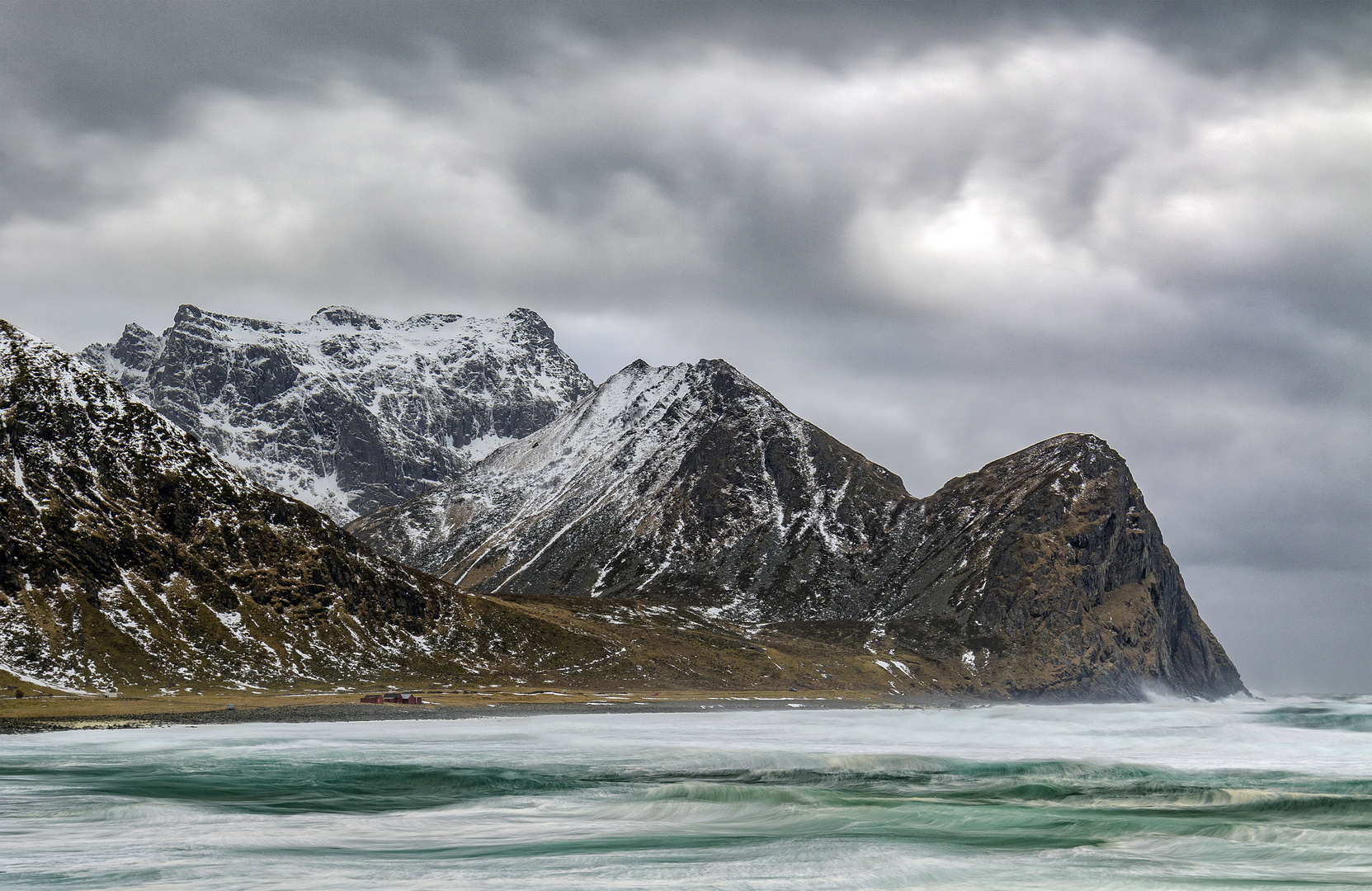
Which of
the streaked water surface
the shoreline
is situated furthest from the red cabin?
the streaked water surface

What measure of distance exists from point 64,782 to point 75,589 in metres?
146

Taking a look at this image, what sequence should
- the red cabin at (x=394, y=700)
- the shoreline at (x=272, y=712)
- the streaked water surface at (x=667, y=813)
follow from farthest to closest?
the red cabin at (x=394, y=700) < the shoreline at (x=272, y=712) < the streaked water surface at (x=667, y=813)

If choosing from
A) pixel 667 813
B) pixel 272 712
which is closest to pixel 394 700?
pixel 272 712

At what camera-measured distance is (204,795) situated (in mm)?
62594

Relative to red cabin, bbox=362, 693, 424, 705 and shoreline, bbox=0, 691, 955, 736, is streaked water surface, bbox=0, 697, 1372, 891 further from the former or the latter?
red cabin, bbox=362, 693, 424, 705

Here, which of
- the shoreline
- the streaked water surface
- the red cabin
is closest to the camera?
the streaked water surface

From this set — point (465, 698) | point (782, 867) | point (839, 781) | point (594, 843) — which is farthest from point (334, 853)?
point (465, 698)

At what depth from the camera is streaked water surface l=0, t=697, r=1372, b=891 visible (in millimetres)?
39750

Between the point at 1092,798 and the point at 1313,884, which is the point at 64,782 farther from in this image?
the point at 1313,884

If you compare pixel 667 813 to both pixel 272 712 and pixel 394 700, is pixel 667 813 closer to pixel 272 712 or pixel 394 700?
pixel 272 712

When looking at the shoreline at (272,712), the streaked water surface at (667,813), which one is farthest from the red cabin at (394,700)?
the streaked water surface at (667,813)

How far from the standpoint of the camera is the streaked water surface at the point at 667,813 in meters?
39.8

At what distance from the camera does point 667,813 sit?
2267 inches

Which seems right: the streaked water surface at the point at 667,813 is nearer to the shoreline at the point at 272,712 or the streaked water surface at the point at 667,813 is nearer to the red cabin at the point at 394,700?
the shoreline at the point at 272,712
